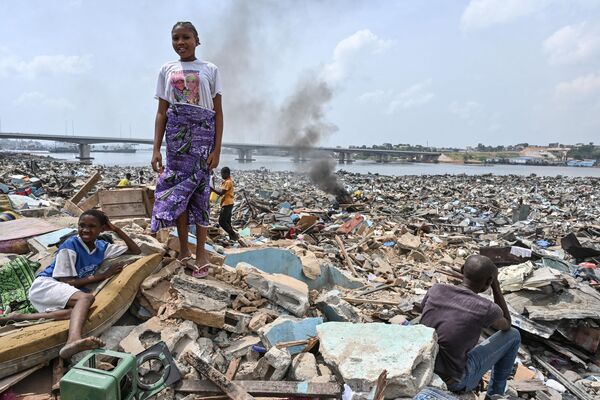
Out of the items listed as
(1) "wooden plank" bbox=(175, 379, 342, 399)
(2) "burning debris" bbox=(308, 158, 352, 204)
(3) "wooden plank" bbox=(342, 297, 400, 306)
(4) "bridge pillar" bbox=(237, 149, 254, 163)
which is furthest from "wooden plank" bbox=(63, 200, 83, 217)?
(4) "bridge pillar" bbox=(237, 149, 254, 163)

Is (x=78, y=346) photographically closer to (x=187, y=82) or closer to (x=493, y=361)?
(x=187, y=82)

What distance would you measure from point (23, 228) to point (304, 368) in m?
3.73

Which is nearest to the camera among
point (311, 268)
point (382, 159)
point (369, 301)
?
point (369, 301)

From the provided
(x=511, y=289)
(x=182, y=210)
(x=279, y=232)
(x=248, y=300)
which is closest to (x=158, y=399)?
(x=248, y=300)

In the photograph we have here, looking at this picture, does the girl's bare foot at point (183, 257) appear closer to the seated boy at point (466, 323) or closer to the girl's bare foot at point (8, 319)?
the girl's bare foot at point (8, 319)

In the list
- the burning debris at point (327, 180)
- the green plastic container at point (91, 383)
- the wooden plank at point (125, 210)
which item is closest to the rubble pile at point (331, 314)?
the wooden plank at point (125, 210)

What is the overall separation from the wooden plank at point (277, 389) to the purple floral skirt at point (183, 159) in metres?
1.28

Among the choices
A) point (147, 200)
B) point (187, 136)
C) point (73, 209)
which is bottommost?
point (73, 209)

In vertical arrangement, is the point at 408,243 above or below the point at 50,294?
below

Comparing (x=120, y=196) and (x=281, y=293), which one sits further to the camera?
(x=120, y=196)

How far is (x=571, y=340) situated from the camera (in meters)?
3.75

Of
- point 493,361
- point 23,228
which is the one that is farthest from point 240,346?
point 23,228

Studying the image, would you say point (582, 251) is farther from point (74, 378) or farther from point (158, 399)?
point (74, 378)

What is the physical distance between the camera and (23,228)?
426cm
